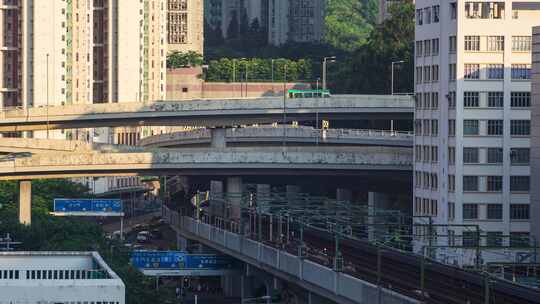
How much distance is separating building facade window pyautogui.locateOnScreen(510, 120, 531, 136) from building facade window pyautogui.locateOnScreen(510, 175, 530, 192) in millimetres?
3326

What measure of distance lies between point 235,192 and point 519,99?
3902 cm

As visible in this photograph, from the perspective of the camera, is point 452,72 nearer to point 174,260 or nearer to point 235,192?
point 174,260

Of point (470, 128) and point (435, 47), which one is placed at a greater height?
point (435, 47)

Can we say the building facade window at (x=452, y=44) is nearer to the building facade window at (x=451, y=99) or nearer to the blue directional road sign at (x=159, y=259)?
the building facade window at (x=451, y=99)

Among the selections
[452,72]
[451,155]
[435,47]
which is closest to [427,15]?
[435,47]

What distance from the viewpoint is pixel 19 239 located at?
172500 millimetres

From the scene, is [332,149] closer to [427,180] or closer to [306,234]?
[306,234]

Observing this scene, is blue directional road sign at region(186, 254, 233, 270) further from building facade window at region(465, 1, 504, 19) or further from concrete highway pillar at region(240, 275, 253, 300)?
building facade window at region(465, 1, 504, 19)

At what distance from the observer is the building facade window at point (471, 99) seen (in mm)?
161375

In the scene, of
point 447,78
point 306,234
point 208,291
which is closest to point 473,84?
point 447,78

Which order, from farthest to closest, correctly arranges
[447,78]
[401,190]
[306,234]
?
[401,190] < [306,234] < [447,78]

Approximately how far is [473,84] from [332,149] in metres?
30.2

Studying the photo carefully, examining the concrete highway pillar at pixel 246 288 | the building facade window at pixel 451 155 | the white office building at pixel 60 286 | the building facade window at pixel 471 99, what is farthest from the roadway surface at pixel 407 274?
the white office building at pixel 60 286

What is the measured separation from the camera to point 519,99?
161 metres
